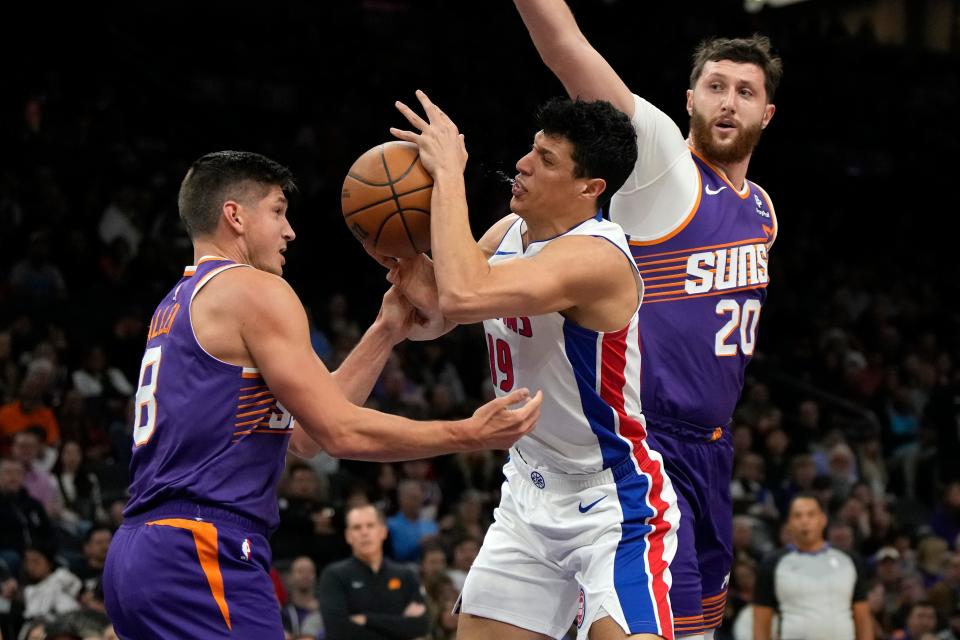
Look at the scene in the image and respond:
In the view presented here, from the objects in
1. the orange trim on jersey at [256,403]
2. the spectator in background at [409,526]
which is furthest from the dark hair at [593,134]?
the spectator in background at [409,526]

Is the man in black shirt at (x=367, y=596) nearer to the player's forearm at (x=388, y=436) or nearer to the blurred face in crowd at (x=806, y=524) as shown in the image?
the blurred face in crowd at (x=806, y=524)

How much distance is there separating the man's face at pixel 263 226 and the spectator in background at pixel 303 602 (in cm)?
556

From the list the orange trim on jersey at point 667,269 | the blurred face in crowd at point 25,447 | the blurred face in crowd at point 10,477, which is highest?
the orange trim on jersey at point 667,269

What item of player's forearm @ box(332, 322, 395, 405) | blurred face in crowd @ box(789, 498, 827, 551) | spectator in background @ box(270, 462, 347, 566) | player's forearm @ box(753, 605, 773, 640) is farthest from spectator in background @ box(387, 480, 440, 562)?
player's forearm @ box(332, 322, 395, 405)

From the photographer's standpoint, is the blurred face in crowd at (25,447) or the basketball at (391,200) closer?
the basketball at (391,200)

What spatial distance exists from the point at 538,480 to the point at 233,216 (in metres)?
1.44

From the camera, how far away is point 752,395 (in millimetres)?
15562

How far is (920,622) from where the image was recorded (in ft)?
35.6

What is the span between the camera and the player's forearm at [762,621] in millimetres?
9539

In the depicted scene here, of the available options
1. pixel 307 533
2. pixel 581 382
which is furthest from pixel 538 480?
pixel 307 533

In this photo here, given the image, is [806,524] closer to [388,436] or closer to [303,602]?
[303,602]

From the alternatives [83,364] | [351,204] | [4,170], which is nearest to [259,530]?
[351,204]

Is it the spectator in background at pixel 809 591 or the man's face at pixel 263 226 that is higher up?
Result: the man's face at pixel 263 226

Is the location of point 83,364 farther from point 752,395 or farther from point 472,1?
point 472,1
